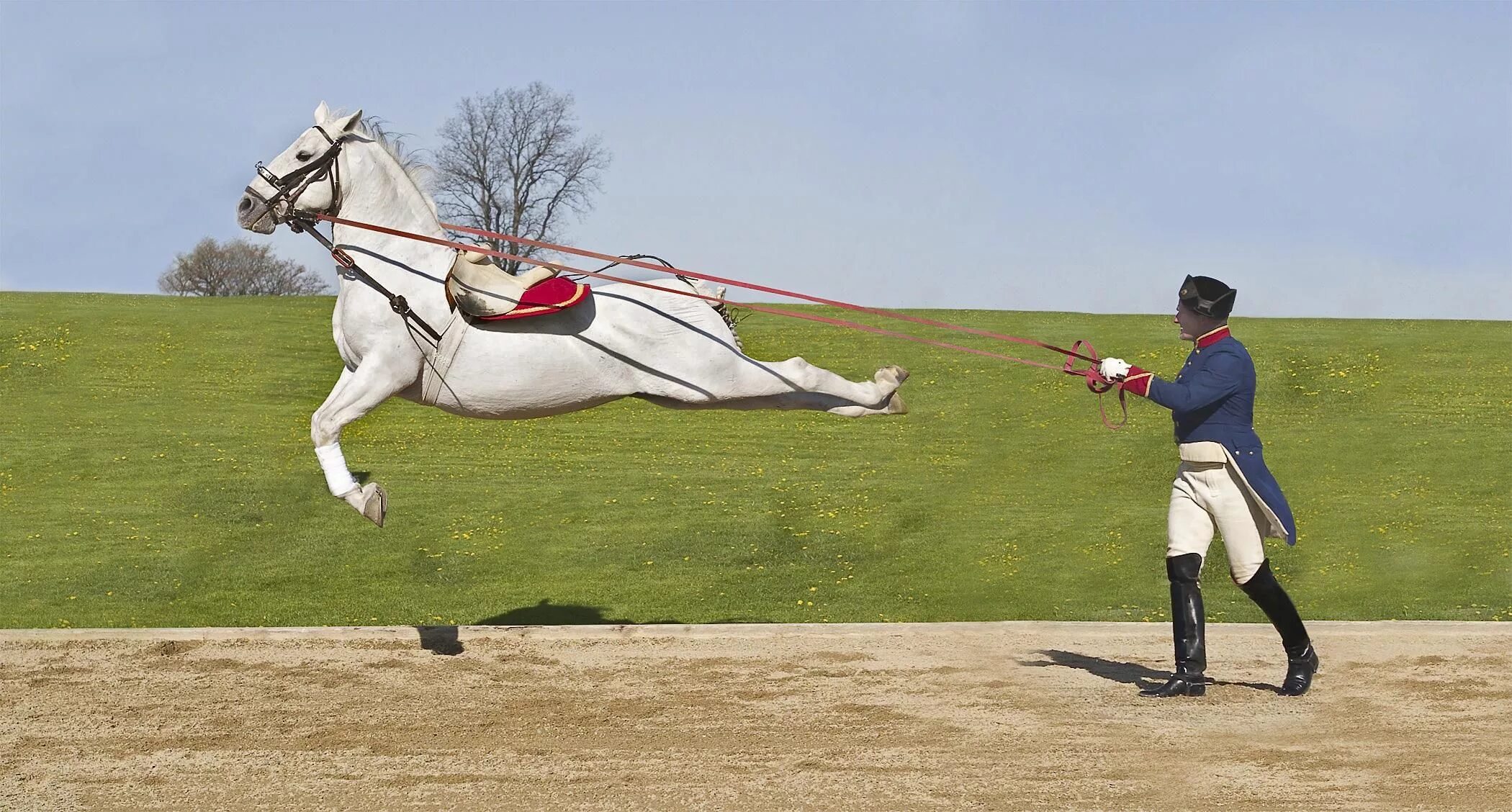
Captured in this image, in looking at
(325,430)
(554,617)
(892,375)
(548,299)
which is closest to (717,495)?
(554,617)

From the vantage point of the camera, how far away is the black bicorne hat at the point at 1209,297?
817 cm

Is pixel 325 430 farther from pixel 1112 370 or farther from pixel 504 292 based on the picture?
pixel 1112 370

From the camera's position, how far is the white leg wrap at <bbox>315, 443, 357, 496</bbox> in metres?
8.07

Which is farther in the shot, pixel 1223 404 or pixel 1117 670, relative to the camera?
pixel 1117 670

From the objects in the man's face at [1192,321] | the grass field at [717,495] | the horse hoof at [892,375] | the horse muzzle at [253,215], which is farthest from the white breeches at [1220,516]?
the horse muzzle at [253,215]

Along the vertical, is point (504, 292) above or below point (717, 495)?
above

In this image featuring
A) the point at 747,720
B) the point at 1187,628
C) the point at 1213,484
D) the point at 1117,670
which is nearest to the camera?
the point at 747,720

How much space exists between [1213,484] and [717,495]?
10.7 metres

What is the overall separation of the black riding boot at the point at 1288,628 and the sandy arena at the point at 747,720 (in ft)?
0.43

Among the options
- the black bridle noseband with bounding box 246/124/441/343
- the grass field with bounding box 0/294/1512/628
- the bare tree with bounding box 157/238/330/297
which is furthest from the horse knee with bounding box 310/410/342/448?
the bare tree with bounding box 157/238/330/297

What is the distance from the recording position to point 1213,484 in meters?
8.12

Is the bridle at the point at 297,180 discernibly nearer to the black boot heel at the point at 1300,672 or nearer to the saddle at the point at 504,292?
the saddle at the point at 504,292

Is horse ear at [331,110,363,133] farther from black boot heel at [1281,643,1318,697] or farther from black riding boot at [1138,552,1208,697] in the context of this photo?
black boot heel at [1281,643,1318,697]

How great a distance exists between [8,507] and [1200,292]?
48.3 ft
